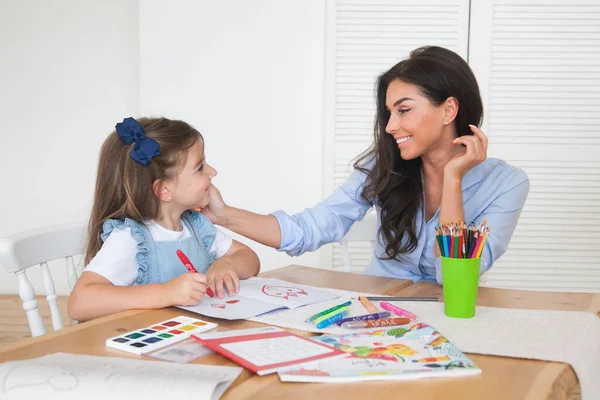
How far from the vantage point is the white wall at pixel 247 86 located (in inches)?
132

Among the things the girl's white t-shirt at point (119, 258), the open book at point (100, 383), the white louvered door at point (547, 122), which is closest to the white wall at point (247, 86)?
the white louvered door at point (547, 122)

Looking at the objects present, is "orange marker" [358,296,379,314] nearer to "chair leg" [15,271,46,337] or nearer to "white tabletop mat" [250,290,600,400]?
"white tabletop mat" [250,290,600,400]

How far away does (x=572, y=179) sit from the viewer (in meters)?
3.21

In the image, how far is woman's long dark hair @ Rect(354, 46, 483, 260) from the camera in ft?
5.69

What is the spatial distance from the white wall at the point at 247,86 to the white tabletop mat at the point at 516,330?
2.10 metres

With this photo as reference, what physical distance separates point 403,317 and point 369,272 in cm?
77

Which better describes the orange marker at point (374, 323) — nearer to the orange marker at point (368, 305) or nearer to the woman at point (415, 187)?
the orange marker at point (368, 305)

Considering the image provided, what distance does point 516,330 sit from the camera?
1.12 meters

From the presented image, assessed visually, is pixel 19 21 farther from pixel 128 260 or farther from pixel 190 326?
pixel 190 326

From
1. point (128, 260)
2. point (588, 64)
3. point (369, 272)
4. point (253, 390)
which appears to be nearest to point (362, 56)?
point (588, 64)

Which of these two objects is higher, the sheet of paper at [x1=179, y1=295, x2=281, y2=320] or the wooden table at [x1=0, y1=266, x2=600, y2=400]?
the wooden table at [x1=0, y1=266, x2=600, y2=400]

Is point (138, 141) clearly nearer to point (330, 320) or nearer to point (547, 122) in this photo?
point (330, 320)

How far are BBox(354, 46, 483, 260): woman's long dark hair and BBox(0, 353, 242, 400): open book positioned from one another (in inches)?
39.7

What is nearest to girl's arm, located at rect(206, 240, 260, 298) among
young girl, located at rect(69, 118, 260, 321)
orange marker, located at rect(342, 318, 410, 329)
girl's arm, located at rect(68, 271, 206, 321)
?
young girl, located at rect(69, 118, 260, 321)
